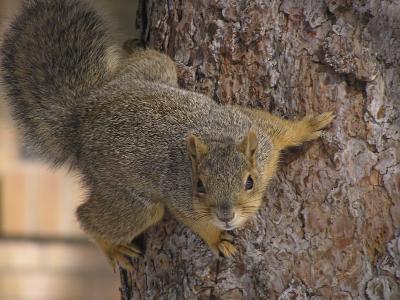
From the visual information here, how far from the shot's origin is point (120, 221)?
2.44m

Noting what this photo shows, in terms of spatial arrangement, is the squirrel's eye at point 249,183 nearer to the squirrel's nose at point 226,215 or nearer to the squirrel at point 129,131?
the squirrel at point 129,131

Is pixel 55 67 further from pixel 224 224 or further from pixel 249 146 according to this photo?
pixel 224 224

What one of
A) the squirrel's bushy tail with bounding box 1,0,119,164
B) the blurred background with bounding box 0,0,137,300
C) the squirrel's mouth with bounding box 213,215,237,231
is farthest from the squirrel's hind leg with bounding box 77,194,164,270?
the blurred background with bounding box 0,0,137,300

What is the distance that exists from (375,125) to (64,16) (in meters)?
1.02

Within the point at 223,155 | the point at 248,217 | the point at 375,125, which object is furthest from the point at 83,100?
the point at 375,125

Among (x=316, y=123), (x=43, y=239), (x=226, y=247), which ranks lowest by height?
(x=43, y=239)

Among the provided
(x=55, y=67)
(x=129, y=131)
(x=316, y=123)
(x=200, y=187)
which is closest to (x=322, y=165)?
(x=316, y=123)

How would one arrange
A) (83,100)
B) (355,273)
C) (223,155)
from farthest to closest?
1. (83,100)
2. (223,155)
3. (355,273)

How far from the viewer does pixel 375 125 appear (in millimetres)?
2135

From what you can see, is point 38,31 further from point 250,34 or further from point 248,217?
point 248,217

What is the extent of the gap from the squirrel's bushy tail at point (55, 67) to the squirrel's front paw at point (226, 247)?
58 cm

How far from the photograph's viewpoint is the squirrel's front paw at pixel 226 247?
2.14 metres

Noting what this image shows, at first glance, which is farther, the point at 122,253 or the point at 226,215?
the point at 122,253

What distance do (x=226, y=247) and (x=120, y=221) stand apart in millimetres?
406
